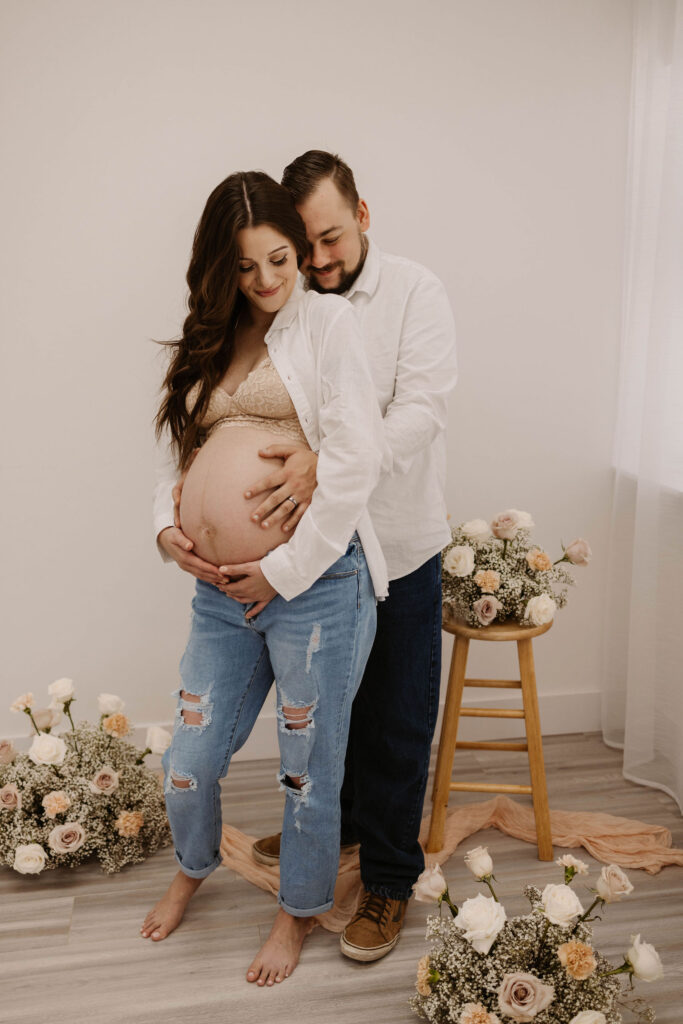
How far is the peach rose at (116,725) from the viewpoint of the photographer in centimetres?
223

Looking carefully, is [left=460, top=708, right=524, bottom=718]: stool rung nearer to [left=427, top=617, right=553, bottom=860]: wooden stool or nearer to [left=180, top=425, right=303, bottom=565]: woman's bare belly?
[left=427, top=617, right=553, bottom=860]: wooden stool


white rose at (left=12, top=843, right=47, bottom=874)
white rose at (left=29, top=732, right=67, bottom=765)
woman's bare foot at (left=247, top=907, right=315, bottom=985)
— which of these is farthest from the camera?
white rose at (left=29, top=732, right=67, bottom=765)

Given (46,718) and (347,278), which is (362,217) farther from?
(46,718)

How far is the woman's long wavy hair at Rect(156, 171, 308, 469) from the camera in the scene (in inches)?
58.9

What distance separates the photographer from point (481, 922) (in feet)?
4.68

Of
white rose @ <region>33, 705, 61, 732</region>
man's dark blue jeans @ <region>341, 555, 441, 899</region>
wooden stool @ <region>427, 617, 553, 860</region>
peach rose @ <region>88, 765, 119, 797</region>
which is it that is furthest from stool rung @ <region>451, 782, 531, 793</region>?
white rose @ <region>33, 705, 61, 732</region>

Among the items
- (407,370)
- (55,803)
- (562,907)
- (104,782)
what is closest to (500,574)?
(407,370)

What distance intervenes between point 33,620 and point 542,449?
64.6 inches

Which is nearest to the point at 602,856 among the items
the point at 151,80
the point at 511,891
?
the point at 511,891

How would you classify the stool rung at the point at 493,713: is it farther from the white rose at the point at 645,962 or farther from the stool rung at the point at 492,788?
the white rose at the point at 645,962

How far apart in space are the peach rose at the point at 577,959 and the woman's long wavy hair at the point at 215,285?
3.61 ft

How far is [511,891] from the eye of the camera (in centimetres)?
198

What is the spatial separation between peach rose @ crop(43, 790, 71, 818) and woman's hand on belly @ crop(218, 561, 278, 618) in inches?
34.8

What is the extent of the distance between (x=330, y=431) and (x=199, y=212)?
1.22 meters
